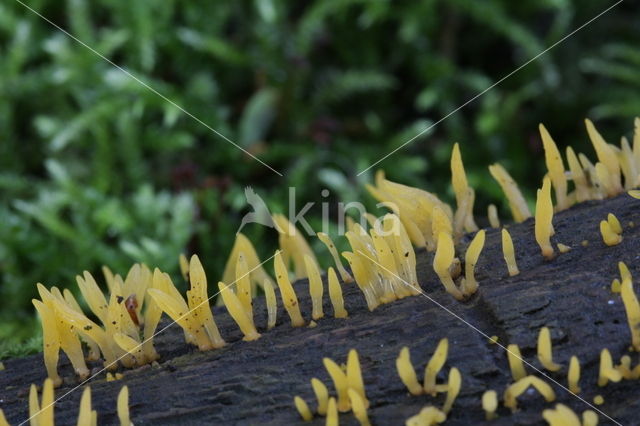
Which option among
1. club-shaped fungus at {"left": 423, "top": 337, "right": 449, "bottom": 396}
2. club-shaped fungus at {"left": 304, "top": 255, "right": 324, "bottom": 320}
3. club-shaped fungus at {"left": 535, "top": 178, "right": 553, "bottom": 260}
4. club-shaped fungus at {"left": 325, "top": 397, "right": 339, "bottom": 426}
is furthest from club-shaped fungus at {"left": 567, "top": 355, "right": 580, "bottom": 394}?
club-shaped fungus at {"left": 304, "top": 255, "right": 324, "bottom": 320}

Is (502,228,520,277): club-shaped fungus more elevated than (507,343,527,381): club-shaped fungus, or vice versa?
(502,228,520,277): club-shaped fungus

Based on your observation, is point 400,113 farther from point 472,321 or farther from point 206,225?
point 472,321

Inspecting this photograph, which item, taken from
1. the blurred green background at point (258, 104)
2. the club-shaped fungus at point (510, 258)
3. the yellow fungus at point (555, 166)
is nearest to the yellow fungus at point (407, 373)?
the club-shaped fungus at point (510, 258)

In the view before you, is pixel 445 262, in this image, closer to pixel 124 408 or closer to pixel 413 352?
pixel 413 352

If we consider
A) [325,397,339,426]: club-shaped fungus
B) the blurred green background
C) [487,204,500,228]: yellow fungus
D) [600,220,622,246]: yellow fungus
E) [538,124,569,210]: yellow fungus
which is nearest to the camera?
[325,397,339,426]: club-shaped fungus

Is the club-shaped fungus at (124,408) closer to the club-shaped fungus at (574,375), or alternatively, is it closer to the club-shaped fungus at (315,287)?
the club-shaped fungus at (315,287)

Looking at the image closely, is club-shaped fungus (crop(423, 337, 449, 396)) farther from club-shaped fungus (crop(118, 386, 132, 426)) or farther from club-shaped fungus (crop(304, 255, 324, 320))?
club-shaped fungus (crop(118, 386, 132, 426))

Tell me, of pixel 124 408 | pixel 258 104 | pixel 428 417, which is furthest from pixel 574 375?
pixel 258 104
